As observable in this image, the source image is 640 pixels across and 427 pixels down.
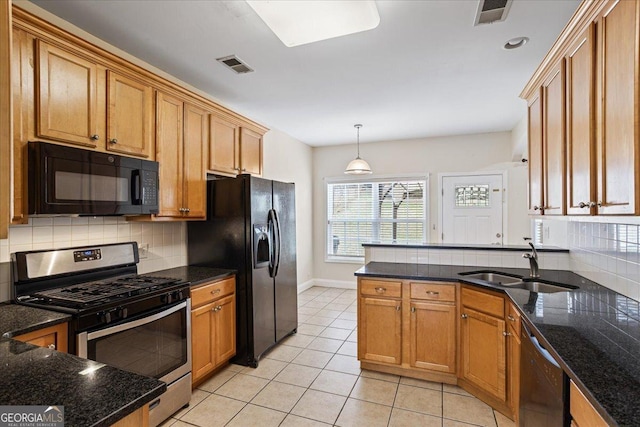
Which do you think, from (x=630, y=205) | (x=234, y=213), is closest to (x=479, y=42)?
(x=630, y=205)

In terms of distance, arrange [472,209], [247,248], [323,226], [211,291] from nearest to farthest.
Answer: [211,291] → [247,248] → [472,209] → [323,226]

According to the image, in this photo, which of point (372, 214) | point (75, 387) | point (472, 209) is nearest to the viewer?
point (75, 387)

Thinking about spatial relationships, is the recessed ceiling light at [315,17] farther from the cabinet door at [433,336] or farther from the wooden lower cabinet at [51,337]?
the cabinet door at [433,336]

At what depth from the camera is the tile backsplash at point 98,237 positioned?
1919 mm

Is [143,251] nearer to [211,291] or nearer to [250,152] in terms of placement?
[211,291]

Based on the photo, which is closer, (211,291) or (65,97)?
(65,97)

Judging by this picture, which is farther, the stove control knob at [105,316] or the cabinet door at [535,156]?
the cabinet door at [535,156]

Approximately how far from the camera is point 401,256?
3.16 m

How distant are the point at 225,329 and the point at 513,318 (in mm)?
2240

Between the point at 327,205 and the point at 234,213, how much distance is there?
3295 millimetres

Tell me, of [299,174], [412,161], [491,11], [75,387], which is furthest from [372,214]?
[75,387]

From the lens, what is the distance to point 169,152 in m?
2.62

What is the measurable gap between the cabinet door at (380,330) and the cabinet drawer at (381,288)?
2.0 inches

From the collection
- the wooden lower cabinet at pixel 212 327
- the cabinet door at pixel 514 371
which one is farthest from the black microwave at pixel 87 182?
the cabinet door at pixel 514 371
